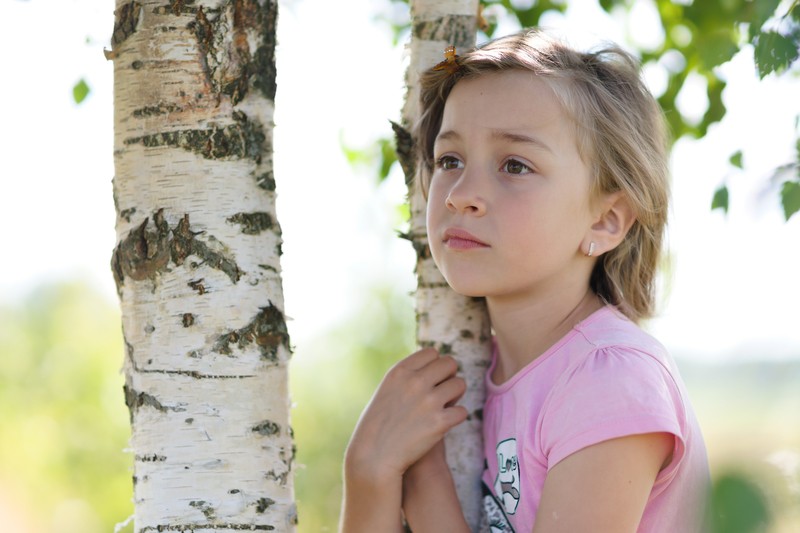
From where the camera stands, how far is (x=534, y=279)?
1.77 meters

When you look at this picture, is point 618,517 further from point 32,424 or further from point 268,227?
point 32,424

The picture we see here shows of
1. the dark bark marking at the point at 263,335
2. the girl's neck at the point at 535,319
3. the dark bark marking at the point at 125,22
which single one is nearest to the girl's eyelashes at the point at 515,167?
the girl's neck at the point at 535,319

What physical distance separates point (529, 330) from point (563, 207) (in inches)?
11.8

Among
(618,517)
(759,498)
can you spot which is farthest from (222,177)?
(759,498)

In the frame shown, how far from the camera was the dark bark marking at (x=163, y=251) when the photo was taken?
5.18 feet

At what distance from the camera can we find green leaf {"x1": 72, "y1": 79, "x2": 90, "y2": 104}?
2592 mm

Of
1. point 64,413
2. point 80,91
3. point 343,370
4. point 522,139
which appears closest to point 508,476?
point 522,139

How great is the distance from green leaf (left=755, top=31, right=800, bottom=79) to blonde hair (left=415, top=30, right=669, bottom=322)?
344 mm

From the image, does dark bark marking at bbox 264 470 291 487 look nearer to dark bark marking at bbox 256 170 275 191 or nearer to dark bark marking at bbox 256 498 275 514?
dark bark marking at bbox 256 498 275 514

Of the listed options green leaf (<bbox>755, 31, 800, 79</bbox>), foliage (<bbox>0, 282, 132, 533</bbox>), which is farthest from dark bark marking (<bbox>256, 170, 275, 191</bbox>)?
foliage (<bbox>0, 282, 132, 533</bbox>)

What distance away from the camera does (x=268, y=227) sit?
167 centimetres

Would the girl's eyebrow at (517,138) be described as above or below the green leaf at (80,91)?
below

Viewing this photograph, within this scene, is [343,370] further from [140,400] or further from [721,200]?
[140,400]

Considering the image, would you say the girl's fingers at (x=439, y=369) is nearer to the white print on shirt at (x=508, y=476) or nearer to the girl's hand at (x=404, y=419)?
the girl's hand at (x=404, y=419)
